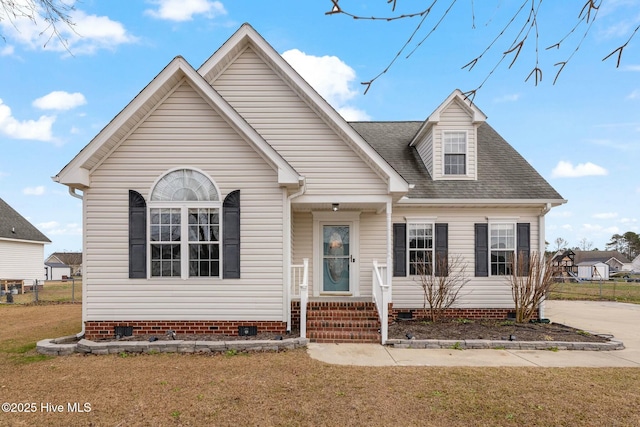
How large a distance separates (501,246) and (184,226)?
8.68m

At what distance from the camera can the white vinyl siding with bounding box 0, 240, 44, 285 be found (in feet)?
79.2

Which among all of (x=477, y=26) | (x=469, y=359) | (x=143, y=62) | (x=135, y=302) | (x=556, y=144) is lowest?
(x=469, y=359)

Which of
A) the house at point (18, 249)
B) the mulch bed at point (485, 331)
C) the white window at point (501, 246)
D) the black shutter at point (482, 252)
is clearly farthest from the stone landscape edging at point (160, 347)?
the house at point (18, 249)

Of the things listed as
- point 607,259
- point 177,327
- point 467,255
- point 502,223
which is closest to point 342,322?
point 177,327

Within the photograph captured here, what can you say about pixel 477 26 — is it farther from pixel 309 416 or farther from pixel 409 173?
pixel 409 173

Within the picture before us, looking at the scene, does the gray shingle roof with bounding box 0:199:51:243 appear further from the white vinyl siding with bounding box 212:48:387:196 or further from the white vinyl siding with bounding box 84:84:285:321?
the white vinyl siding with bounding box 212:48:387:196

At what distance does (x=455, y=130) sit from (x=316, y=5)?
9769mm

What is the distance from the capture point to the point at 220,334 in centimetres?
791

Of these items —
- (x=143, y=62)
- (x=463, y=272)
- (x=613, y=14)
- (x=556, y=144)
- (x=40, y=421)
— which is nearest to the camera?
(x=613, y=14)

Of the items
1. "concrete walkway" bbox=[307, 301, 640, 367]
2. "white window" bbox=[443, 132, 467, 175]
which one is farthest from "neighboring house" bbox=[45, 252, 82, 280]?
"concrete walkway" bbox=[307, 301, 640, 367]

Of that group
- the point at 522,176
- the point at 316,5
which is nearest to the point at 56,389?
the point at 316,5

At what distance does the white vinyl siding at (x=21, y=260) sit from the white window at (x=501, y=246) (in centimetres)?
2870

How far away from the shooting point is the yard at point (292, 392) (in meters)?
4.37

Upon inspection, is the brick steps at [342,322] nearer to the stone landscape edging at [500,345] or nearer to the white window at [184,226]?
the stone landscape edging at [500,345]
